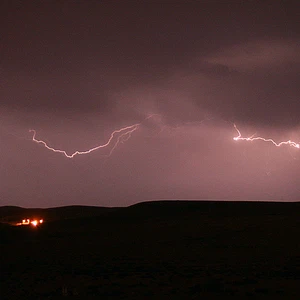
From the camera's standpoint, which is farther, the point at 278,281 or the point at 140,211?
the point at 140,211

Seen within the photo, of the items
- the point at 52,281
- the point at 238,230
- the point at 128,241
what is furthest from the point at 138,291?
the point at 238,230

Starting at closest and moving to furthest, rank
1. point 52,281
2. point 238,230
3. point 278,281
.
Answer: point 278,281
point 52,281
point 238,230

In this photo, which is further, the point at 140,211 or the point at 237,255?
the point at 140,211

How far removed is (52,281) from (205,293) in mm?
5035

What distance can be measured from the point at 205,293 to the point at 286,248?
8.88 meters

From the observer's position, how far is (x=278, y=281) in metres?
10.3

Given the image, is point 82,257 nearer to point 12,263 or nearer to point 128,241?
point 12,263

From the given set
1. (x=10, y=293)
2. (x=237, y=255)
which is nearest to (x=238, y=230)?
(x=237, y=255)

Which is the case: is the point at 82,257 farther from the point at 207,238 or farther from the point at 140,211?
the point at 140,211

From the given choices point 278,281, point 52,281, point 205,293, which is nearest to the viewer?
point 205,293

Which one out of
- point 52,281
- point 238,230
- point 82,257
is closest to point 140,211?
point 238,230

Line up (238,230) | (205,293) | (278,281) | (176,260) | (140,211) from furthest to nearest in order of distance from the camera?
(140,211)
(238,230)
(176,260)
(278,281)
(205,293)

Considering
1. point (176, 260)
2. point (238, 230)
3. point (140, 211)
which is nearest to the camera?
point (176, 260)

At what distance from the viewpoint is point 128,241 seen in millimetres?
22047
